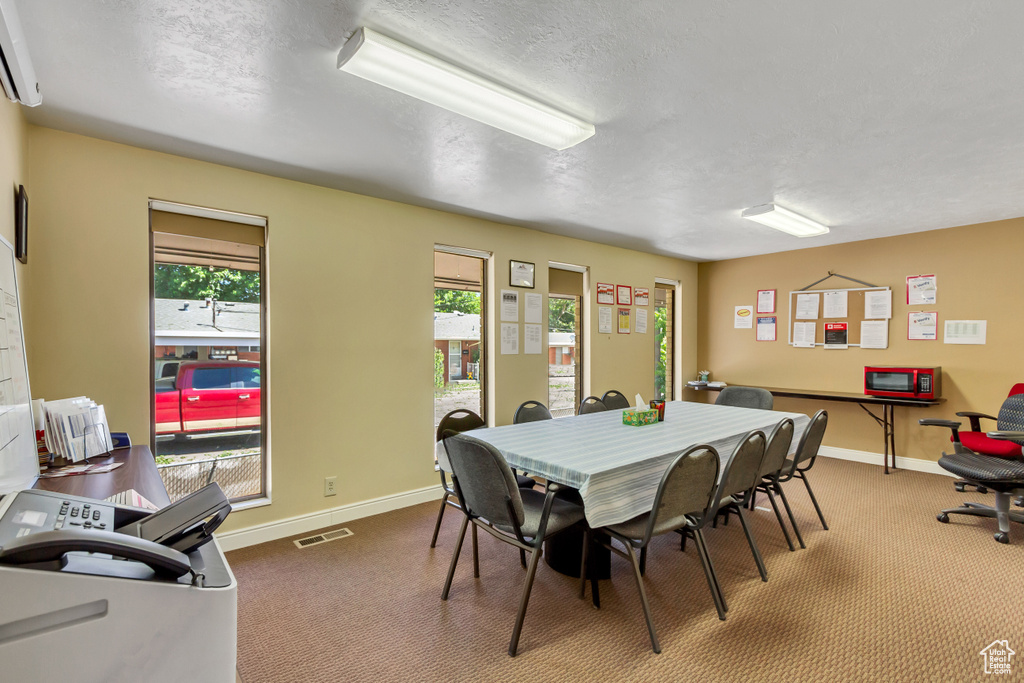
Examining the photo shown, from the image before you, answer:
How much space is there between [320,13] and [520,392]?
3578 mm

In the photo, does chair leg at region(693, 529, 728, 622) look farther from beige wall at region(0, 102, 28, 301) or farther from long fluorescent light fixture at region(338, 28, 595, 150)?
beige wall at region(0, 102, 28, 301)

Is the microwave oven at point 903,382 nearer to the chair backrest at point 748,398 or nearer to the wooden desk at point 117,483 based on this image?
the chair backrest at point 748,398

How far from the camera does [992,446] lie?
3803 mm

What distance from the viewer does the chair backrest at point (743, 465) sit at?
7.98ft

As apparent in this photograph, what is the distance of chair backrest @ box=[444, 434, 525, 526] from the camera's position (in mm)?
2062

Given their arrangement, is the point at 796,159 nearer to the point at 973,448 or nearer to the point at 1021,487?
the point at 1021,487

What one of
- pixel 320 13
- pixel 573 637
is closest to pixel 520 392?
pixel 573 637

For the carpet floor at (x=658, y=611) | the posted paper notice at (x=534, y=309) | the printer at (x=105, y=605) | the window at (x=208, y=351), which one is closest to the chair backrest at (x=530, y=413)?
the carpet floor at (x=658, y=611)

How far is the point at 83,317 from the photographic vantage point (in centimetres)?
263

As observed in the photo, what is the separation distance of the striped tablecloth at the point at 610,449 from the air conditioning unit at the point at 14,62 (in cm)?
234

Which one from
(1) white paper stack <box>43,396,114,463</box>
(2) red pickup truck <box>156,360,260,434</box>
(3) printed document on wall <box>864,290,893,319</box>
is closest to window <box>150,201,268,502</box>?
(2) red pickup truck <box>156,360,260,434</box>

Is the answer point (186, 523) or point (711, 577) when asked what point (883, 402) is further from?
point (186, 523)

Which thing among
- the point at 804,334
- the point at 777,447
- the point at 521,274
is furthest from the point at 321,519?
the point at 804,334

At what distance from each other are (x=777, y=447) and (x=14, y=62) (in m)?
3.92
